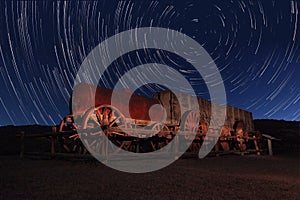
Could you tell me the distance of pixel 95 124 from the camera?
31.9ft

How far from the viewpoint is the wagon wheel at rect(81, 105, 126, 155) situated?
8.98 m

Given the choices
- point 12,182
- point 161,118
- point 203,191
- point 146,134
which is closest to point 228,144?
point 161,118

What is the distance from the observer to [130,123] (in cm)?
1091

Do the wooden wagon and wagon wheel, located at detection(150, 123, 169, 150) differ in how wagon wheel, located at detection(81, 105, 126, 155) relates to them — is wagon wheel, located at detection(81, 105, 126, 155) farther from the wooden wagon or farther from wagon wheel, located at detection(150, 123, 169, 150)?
wagon wheel, located at detection(150, 123, 169, 150)

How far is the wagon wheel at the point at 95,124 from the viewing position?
29.5 ft

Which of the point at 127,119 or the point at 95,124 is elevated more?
the point at 127,119

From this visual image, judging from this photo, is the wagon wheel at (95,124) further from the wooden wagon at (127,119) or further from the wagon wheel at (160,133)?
the wagon wheel at (160,133)

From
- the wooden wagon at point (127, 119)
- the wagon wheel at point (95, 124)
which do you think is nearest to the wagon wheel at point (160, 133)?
the wooden wagon at point (127, 119)

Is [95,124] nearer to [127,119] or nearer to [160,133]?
[127,119]

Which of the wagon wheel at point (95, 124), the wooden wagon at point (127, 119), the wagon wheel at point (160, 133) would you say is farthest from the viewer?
the wagon wheel at point (160, 133)

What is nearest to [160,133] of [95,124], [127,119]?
[127,119]

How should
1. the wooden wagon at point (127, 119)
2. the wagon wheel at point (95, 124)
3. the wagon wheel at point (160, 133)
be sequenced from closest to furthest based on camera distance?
the wagon wheel at point (95, 124) < the wooden wagon at point (127, 119) < the wagon wheel at point (160, 133)

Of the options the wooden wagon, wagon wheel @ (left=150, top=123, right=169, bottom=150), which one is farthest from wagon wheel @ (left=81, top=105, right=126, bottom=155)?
wagon wheel @ (left=150, top=123, right=169, bottom=150)

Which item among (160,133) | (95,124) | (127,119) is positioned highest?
(127,119)
